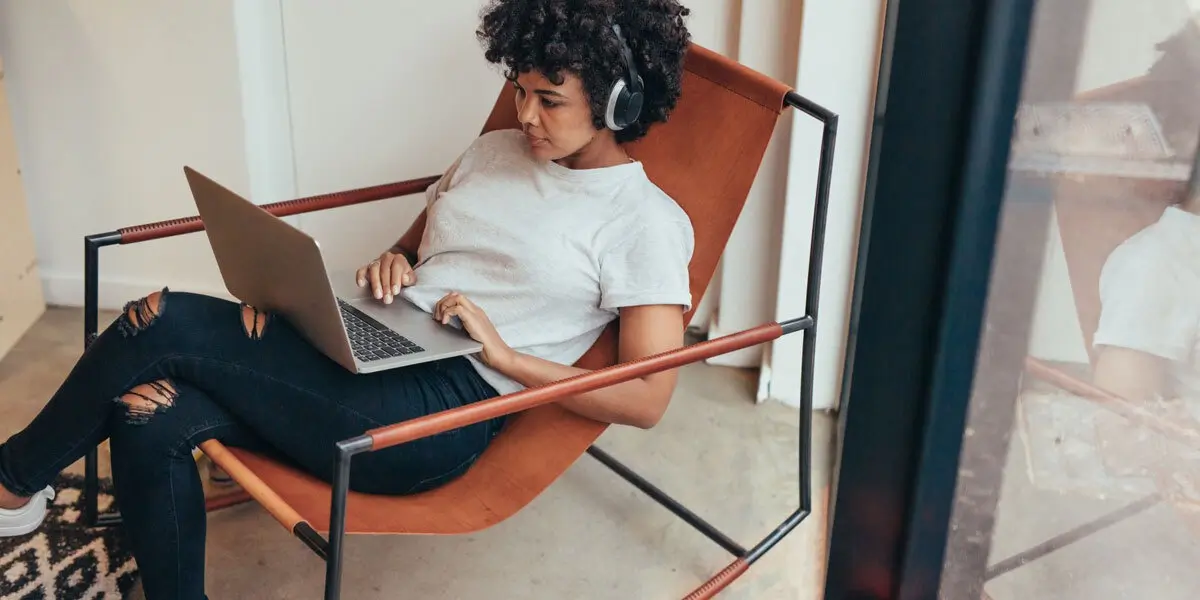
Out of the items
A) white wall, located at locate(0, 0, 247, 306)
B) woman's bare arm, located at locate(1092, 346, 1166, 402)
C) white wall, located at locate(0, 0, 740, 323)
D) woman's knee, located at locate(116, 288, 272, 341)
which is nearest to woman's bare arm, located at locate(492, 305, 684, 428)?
woman's knee, located at locate(116, 288, 272, 341)

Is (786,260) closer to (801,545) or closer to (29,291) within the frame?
(801,545)

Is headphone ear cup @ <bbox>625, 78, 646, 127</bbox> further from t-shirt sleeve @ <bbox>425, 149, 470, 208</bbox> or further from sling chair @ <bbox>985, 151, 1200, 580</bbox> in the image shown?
sling chair @ <bbox>985, 151, 1200, 580</bbox>

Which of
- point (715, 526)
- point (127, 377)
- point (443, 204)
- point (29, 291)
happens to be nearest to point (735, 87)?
point (443, 204)

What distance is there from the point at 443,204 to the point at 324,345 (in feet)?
1.11

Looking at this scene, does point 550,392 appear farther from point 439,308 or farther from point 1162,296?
point 1162,296

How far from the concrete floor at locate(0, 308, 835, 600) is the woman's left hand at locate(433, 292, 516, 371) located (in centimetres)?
46

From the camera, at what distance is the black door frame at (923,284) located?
129cm

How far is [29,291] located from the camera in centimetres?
243

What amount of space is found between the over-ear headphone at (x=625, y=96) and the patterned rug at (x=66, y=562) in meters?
1.02

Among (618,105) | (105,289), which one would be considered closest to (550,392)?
(618,105)

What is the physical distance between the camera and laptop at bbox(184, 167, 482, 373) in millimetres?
1263

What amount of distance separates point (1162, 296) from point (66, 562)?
1.57 metres

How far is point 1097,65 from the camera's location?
105 centimetres

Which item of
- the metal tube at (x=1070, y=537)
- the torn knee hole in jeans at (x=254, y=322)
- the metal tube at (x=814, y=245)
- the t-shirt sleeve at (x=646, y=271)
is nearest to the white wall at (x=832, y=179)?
the metal tube at (x=814, y=245)
